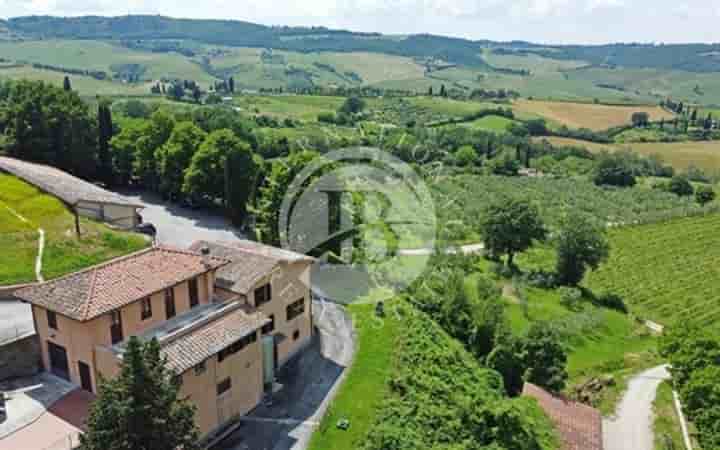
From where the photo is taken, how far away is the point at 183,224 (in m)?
49.6

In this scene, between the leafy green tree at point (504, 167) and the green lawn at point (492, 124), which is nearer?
the leafy green tree at point (504, 167)

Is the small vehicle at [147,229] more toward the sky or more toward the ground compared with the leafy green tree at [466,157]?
more toward the sky

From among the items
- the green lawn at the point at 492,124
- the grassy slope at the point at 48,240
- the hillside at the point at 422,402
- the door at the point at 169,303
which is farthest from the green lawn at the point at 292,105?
the door at the point at 169,303

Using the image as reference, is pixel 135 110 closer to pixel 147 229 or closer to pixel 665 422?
pixel 147 229

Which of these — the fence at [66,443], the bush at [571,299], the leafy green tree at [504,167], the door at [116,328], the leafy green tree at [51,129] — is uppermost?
the leafy green tree at [51,129]

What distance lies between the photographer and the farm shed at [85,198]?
40719 millimetres

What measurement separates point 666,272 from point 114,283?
48.4 metres

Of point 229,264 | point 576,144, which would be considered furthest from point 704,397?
point 576,144

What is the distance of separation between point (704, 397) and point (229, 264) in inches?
998

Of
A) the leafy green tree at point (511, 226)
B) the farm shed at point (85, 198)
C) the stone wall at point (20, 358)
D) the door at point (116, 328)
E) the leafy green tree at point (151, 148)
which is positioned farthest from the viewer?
the leafy green tree at point (151, 148)

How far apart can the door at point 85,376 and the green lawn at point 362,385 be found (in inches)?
374

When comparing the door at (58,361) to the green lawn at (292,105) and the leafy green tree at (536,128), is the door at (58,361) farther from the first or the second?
the leafy green tree at (536,128)

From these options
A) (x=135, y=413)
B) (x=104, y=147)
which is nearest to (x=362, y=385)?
(x=135, y=413)

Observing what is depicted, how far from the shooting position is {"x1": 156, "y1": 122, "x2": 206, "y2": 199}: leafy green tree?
5359cm
